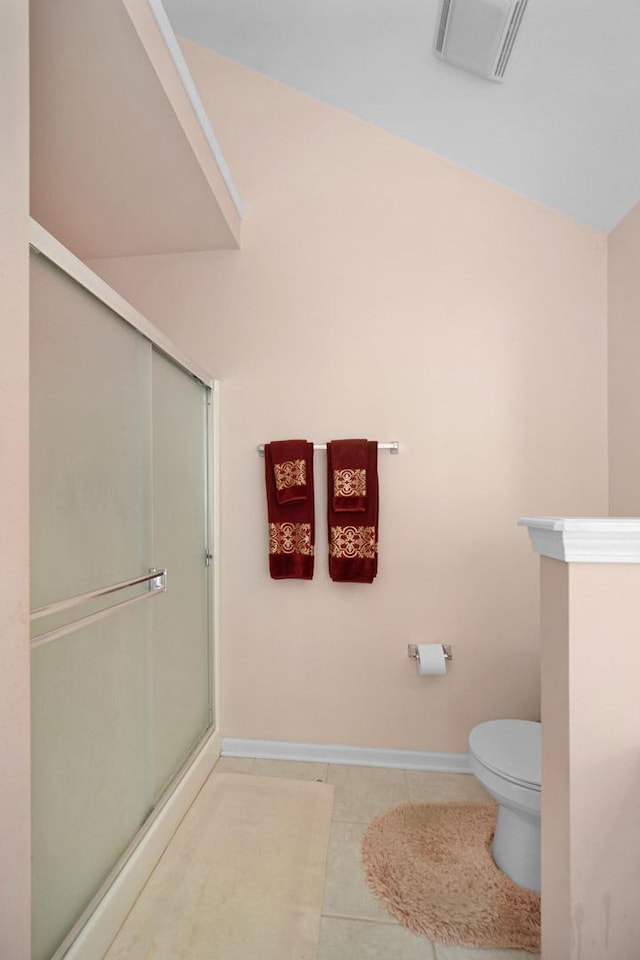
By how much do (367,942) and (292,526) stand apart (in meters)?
1.29

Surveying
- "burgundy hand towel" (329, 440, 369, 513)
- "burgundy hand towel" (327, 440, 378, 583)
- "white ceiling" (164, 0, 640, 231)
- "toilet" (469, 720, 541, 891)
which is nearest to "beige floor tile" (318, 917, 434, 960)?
"toilet" (469, 720, 541, 891)

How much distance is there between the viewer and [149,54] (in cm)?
129

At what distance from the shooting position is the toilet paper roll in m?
1.94

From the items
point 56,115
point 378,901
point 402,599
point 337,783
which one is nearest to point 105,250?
point 56,115

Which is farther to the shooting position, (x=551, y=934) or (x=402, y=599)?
(x=402, y=599)

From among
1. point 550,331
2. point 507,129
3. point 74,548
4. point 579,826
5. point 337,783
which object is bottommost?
point 337,783

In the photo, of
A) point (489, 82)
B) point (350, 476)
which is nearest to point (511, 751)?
point (350, 476)

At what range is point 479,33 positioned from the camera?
152 cm

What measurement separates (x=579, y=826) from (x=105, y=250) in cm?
253

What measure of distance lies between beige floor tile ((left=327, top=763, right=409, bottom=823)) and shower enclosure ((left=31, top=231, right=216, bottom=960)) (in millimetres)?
597

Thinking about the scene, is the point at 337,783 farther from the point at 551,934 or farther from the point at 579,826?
the point at 579,826

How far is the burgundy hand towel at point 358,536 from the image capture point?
2.02 m

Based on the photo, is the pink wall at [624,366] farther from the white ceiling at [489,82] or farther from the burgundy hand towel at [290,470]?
the burgundy hand towel at [290,470]

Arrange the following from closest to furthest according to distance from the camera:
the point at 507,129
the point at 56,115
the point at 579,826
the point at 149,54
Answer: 1. the point at 579,826
2. the point at 149,54
3. the point at 56,115
4. the point at 507,129
